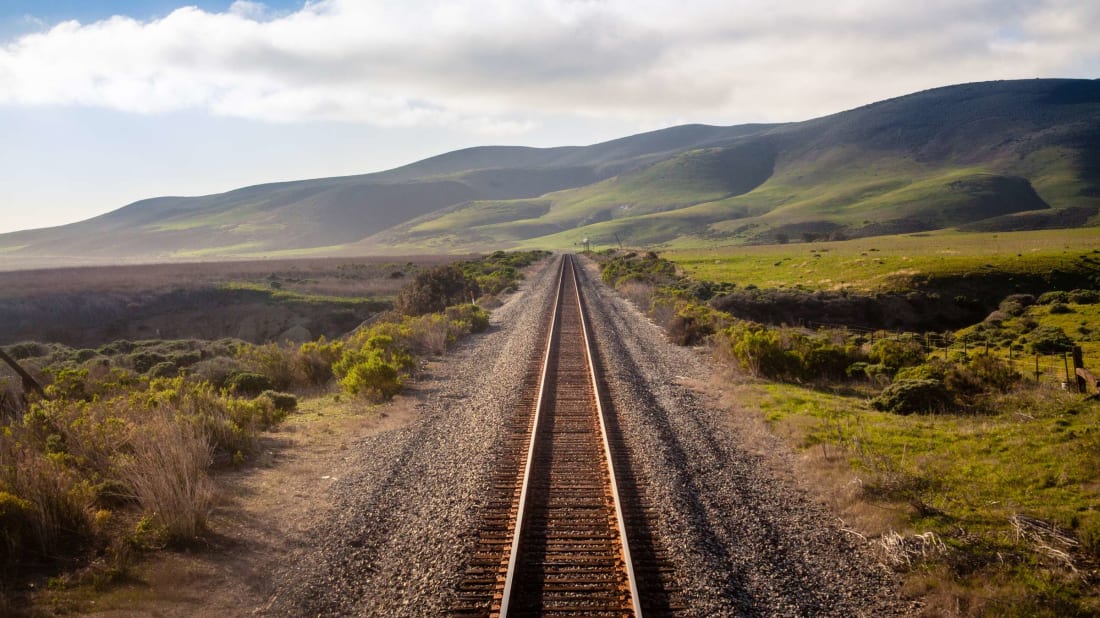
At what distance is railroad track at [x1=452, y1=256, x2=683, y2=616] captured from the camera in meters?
6.04

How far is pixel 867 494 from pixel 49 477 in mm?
10005

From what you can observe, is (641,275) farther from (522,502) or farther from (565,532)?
(565,532)

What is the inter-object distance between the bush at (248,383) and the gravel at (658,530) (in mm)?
4951

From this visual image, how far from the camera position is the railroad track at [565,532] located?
6.04 meters

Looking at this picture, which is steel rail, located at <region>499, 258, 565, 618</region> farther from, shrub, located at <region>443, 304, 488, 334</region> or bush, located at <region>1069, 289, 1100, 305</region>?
bush, located at <region>1069, 289, 1100, 305</region>

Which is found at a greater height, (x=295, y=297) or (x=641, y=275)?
(x=295, y=297)

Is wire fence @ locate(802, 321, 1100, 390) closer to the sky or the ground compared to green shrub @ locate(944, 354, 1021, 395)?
closer to the ground

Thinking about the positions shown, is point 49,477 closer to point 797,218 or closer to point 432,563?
point 432,563

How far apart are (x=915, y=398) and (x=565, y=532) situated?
9187mm

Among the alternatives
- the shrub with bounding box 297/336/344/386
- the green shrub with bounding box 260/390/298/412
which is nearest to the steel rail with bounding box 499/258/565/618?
the green shrub with bounding box 260/390/298/412

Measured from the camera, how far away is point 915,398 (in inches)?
506

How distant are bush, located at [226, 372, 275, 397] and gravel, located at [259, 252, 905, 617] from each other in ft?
16.2

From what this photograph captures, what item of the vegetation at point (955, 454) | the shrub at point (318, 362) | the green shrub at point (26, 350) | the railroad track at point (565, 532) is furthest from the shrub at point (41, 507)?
the green shrub at point (26, 350)

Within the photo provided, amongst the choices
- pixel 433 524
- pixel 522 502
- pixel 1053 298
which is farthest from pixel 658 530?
pixel 1053 298
